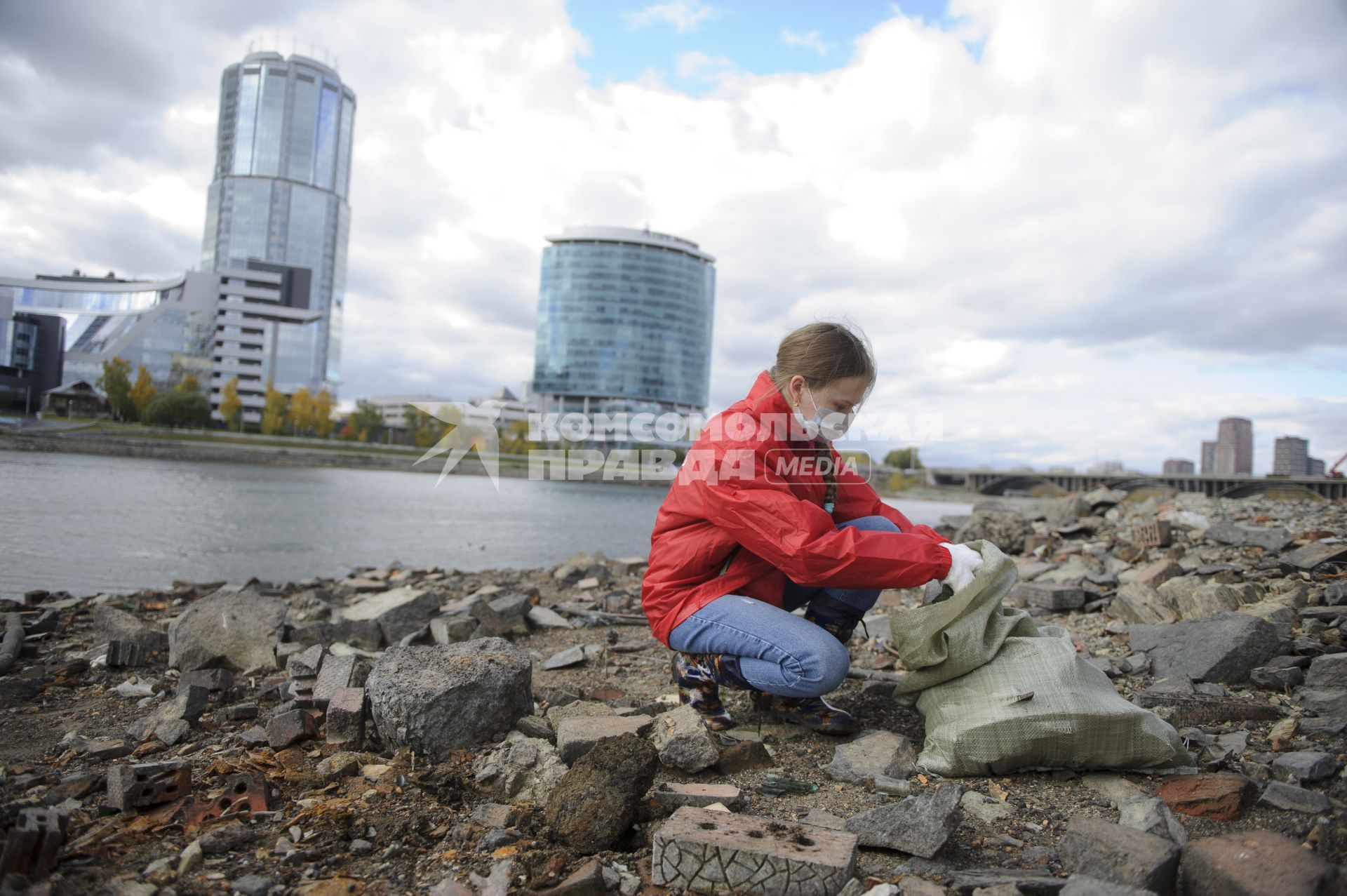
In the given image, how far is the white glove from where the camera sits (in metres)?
A: 2.53

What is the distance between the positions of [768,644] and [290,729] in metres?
1.77

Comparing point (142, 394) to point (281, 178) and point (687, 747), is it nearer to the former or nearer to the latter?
point (687, 747)

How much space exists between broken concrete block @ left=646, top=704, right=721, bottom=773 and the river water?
7.28 m

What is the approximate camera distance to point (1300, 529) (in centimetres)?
598

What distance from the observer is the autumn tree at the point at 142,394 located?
41.1 metres

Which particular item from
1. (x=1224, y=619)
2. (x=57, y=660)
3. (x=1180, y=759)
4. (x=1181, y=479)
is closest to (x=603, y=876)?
(x=1180, y=759)

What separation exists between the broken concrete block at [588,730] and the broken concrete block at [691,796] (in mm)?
296

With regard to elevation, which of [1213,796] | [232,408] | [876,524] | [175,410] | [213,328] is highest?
[213,328]

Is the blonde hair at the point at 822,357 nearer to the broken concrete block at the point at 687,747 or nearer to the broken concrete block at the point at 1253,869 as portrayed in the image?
the broken concrete block at the point at 687,747

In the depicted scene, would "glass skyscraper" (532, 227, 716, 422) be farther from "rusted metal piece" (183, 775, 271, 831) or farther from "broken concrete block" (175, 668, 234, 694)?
"rusted metal piece" (183, 775, 271, 831)

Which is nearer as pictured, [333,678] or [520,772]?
[520,772]

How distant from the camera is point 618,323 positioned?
3401 inches

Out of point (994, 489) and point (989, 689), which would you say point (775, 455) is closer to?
point (989, 689)

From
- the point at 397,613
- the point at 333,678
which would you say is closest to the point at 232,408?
the point at 397,613
